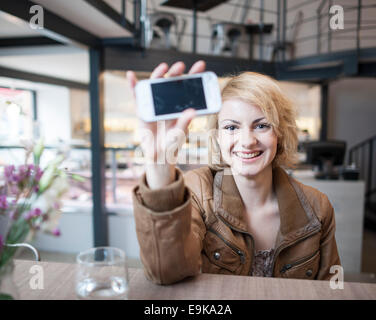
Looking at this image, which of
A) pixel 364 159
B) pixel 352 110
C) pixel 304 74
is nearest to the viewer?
pixel 304 74

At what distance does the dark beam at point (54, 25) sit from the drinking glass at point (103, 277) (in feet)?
6.04

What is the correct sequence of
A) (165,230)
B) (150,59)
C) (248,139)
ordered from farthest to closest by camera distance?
(150,59)
(248,139)
(165,230)

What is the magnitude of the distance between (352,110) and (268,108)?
6862mm

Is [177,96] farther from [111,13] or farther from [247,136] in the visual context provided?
[111,13]

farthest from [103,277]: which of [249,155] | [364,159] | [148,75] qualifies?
[364,159]

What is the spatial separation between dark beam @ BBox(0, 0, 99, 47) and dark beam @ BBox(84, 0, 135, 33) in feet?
1.23

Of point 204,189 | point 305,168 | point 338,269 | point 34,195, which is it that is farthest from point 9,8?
point 305,168

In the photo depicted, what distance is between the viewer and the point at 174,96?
747mm

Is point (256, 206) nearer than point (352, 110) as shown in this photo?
Yes

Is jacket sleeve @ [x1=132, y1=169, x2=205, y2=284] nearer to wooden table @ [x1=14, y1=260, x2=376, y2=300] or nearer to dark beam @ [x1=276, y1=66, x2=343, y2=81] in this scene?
wooden table @ [x1=14, y1=260, x2=376, y2=300]

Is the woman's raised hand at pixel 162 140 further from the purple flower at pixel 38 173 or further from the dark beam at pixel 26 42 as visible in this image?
the dark beam at pixel 26 42

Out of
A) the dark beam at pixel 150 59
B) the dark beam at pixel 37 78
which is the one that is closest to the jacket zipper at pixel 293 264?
the dark beam at pixel 150 59

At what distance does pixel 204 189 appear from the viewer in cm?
125

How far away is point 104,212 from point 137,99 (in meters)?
3.20
